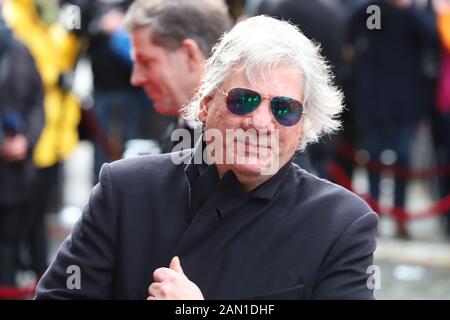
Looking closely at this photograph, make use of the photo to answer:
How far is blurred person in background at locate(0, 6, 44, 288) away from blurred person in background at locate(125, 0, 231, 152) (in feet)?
9.44

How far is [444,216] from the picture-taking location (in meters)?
9.95

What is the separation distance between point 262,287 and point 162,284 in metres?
0.24

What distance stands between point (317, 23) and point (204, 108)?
327 cm

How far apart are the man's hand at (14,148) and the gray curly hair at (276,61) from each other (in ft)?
13.5

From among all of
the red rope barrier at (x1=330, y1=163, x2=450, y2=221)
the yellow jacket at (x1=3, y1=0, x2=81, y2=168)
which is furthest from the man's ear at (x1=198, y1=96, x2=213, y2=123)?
the red rope barrier at (x1=330, y1=163, x2=450, y2=221)

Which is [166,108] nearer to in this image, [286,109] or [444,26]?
[286,109]

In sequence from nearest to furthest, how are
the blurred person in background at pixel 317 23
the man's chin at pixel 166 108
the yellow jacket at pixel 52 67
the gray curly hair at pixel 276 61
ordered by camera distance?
1. the gray curly hair at pixel 276 61
2. the man's chin at pixel 166 108
3. the blurred person in background at pixel 317 23
4. the yellow jacket at pixel 52 67

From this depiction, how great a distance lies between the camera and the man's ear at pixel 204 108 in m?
3.12

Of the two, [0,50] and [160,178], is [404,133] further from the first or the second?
[160,178]

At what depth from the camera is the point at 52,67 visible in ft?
A: 28.0

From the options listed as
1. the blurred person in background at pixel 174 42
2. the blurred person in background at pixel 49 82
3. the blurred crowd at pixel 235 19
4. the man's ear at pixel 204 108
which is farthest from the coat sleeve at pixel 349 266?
the blurred person in background at pixel 49 82

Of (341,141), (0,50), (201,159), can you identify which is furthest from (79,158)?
(201,159)

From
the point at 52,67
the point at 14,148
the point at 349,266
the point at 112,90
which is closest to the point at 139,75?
the point at 349,266

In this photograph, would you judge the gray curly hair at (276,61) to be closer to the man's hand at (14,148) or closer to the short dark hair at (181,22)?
the short dark hair at (181,22)
